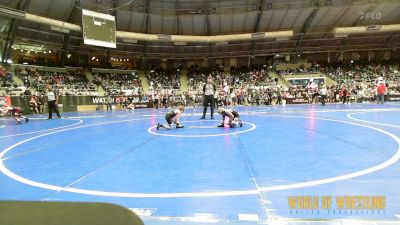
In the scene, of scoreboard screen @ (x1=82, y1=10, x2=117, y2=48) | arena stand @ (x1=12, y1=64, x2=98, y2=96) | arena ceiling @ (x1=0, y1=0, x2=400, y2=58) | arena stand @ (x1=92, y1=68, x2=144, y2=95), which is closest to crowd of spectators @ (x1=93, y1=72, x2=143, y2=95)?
arena stand @ (x1=92, y1=68, x2=144, y2=95)

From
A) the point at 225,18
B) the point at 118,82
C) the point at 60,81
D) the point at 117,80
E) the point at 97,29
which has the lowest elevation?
the point at 60,81

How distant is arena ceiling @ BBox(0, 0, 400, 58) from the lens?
3023 cm

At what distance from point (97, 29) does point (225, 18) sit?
1502cm

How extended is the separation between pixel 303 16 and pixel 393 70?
15.2 m

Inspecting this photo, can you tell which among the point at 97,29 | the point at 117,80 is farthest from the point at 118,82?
the point at 97,29

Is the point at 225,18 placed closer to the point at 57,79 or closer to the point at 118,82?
the point at 118,82

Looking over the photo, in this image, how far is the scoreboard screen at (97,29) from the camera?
26.3 m

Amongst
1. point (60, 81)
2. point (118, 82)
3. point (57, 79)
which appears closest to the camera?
point (57, 79)

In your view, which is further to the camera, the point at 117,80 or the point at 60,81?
the point at 117,80

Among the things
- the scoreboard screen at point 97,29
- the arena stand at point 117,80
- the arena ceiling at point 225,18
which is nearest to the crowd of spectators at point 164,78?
the arena stand at point 117,80

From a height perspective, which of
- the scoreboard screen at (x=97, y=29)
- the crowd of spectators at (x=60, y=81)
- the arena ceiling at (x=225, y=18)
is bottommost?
the crowd of spectators at (x=60, y=81)

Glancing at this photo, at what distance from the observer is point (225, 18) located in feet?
113

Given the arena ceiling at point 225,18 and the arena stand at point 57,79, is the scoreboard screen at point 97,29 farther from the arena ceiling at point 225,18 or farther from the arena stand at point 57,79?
the arena stand at point 57,79

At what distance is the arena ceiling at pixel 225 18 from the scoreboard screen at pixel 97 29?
1.95 m
